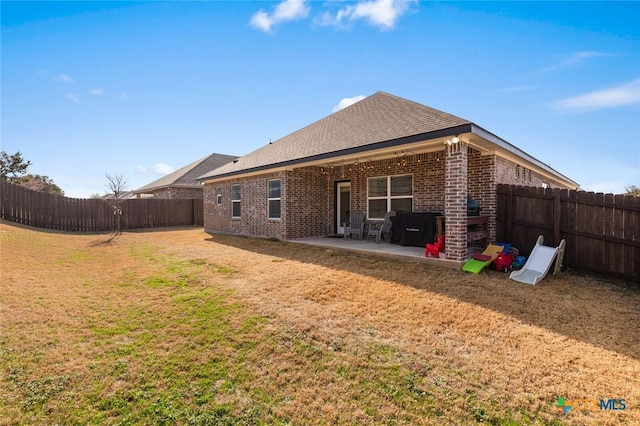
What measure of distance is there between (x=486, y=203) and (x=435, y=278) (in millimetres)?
3307

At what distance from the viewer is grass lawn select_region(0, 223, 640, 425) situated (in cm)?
248

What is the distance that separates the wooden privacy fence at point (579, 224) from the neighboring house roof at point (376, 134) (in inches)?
59.4

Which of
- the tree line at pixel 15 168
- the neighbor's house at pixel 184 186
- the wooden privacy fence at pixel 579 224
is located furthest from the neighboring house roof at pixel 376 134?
the tree line at pixel 15 168

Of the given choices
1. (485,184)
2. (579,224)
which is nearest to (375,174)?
(485,184)

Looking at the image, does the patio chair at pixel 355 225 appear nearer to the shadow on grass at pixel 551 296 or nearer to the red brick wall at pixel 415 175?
the red brick wall at pixel 415 175

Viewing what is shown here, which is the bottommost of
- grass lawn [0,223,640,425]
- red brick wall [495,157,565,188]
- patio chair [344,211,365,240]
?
grass lawn [0,223,640,425]

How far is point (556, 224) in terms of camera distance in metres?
6.54

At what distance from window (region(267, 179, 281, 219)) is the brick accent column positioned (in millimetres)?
6600

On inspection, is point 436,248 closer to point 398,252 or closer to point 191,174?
point 398,252

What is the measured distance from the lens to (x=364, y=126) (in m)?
9.70

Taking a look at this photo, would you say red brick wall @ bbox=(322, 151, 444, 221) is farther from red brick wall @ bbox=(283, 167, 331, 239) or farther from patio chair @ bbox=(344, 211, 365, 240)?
red brick wall @ bbox=(283, 167, 331, 239)

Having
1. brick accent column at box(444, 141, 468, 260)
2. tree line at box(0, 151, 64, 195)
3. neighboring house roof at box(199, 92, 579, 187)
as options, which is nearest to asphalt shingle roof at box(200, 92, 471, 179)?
neighboring house roof at box(199, 92, 579, 187)

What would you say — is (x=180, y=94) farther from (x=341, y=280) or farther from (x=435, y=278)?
(x=435, y=278)

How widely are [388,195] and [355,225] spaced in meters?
1.62
